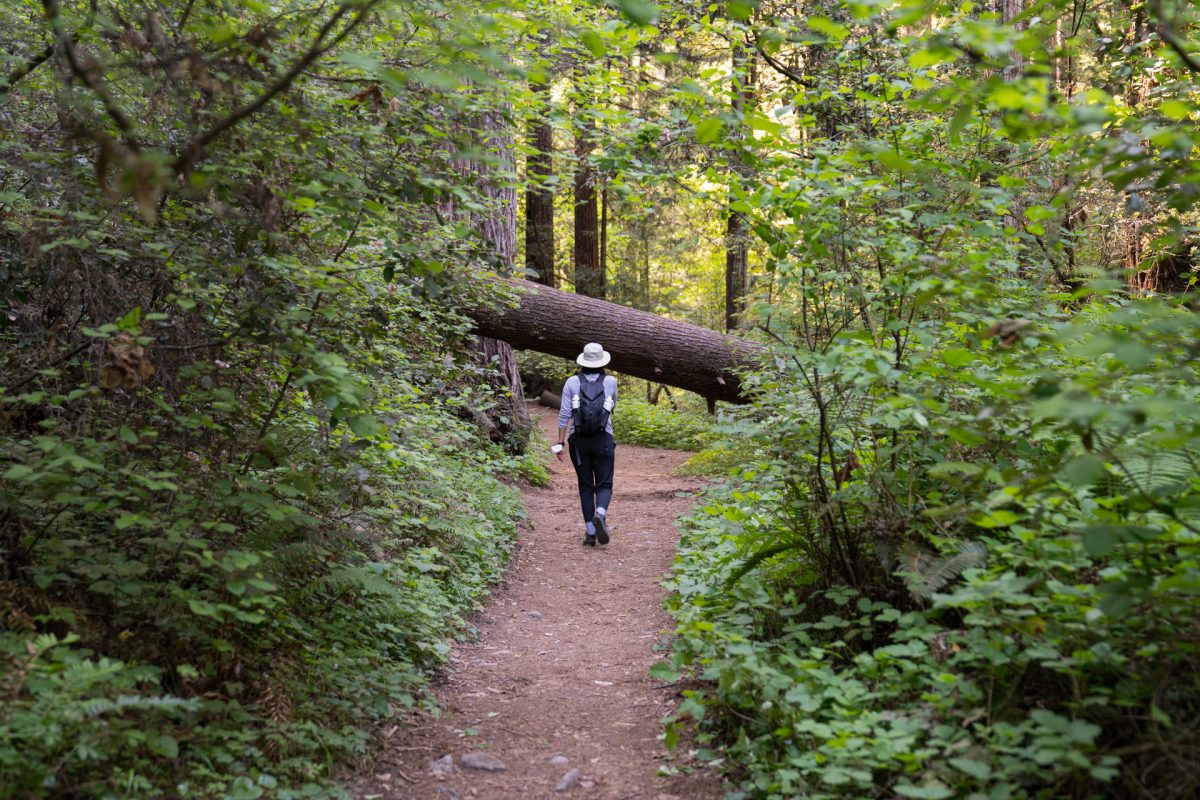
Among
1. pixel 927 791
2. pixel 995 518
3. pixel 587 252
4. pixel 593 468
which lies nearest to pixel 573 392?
pixel 593 468

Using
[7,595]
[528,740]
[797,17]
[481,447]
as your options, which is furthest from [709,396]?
[7,595]

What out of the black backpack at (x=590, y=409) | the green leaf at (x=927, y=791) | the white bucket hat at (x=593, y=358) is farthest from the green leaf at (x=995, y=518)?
the white bucket hat at (x=593, y=358)

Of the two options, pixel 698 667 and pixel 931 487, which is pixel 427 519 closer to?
pixel 698 667

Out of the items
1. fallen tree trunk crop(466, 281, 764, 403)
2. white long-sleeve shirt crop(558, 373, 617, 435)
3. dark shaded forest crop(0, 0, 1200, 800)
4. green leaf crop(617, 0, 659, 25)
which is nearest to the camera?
green leaf crop(617, 0, 659, 25)

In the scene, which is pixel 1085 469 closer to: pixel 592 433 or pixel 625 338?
pixel 592 433

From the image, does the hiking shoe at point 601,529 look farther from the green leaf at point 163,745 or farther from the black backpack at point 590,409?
the green leaf at point 163,745

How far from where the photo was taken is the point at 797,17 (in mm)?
9047

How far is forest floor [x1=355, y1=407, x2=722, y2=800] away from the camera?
4102 millimetres

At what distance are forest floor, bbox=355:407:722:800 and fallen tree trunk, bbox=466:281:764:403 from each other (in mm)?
4028

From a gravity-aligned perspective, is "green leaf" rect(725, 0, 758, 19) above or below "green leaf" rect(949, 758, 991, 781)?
above

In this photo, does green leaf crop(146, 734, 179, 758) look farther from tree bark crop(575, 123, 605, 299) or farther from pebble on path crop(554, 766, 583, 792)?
tree bark crop(575, 123, 605, 299)

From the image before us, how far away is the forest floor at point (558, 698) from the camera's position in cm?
410

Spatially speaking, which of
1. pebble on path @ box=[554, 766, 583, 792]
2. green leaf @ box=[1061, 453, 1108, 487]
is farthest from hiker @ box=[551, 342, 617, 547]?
green leaf @ box=[1061, 453, 1108, 487]

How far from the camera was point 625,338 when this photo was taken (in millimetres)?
12750
